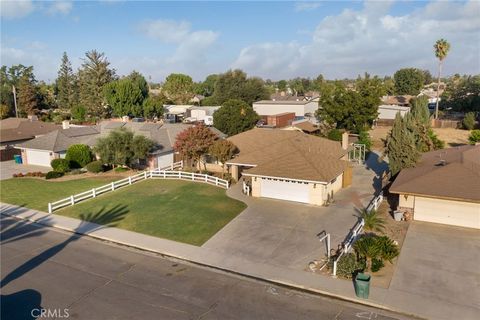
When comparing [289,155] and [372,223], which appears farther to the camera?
[289,155]

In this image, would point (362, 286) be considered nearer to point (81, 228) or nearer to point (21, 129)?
point (81, 228)

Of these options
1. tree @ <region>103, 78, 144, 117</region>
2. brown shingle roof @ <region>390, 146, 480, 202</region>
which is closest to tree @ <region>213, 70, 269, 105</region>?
tree @ <region>103, 78, 144, 117</region>

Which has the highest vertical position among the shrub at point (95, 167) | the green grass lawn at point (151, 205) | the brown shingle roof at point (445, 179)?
the brown shingle roof at point (445, 179)

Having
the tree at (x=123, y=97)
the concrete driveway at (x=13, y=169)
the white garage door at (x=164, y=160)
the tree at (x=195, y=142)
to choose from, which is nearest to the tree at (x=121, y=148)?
the white garage door at (x=164, y=160)

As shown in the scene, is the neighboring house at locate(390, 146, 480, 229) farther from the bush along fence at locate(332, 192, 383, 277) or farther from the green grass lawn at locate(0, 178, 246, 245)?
the green grass lawn at locate(0, 178, 246, 245)

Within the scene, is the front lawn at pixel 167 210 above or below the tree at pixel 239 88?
below

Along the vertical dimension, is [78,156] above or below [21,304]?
above

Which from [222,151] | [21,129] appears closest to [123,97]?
[21,129]

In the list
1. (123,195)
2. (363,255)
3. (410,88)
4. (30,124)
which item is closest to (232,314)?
(363,255)

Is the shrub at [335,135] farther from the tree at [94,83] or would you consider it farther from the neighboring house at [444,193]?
the tree at [94,83]
